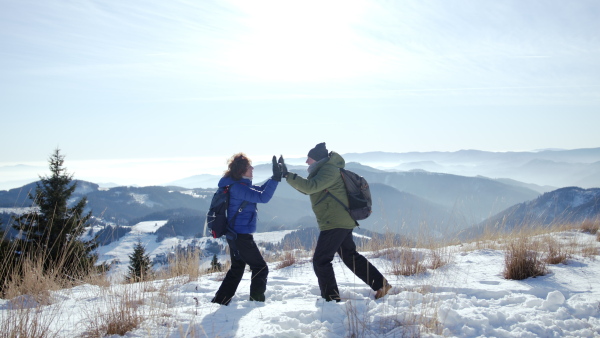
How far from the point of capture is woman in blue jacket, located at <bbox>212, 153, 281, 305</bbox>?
166 inches

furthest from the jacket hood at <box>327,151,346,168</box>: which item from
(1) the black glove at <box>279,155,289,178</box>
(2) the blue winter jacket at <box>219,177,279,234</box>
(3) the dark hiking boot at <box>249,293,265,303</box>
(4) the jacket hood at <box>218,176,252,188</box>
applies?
(3) the dark hiking boot at <box>249,293,265,303</box>

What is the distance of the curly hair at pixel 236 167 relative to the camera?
14.1 feet

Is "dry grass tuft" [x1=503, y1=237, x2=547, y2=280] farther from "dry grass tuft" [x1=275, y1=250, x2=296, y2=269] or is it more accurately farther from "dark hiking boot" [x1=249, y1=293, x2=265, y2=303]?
"dry grass tuft" [x1=275, y1=250, x2=296, y2=269]

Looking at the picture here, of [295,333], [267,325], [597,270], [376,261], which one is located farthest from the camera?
[376,261]

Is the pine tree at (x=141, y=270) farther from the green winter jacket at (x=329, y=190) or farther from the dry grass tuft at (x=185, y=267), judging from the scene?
the green winter jacket at (x=329, y=190)

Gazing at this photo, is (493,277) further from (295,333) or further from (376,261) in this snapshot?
(295,333)

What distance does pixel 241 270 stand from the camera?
4398mm

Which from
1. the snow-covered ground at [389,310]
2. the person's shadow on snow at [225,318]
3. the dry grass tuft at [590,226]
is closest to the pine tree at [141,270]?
the snow-covered ground at [389,310]

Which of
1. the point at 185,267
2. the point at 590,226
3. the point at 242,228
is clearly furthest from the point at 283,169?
the point at 590,226

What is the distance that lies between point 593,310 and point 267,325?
9.75 feet

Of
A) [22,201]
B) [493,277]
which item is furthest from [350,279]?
[22,201]

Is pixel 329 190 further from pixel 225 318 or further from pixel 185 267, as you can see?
pixel 185 267

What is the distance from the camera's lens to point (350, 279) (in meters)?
5.14

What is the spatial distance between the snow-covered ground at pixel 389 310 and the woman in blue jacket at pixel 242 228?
0.62 ft
